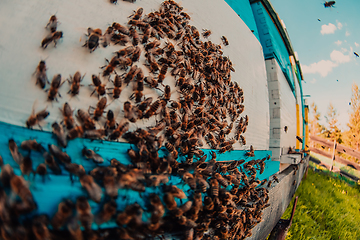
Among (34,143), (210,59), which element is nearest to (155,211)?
(34,143)

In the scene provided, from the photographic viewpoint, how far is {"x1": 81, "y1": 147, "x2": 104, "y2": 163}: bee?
4.02 ft

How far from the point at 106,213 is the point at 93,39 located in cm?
125

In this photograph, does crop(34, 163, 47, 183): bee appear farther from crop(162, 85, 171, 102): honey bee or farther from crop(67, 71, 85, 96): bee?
crop(162, 85, 171, 102): honey bee

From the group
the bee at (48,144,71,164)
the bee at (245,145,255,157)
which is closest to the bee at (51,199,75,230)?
the bee at (48,144,71,164)

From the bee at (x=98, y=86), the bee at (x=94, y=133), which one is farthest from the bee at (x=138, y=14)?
the bee at (x=94, y=133)

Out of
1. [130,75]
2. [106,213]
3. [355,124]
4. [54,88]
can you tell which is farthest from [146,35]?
[355,124]

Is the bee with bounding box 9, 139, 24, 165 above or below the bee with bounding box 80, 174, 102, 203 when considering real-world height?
above

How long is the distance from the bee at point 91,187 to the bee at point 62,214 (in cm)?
11

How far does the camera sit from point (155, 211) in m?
1.26

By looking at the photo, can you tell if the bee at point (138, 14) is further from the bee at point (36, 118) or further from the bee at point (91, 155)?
the bee at point (91, 155)

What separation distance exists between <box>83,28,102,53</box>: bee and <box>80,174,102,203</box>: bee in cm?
97

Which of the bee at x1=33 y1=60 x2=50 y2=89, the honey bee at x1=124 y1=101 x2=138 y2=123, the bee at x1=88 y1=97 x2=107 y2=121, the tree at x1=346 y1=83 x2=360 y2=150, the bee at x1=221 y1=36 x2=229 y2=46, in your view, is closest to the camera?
the bee at x1=33 y1=60 x2=50 y2=89

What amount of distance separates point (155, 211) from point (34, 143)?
88 centimetres

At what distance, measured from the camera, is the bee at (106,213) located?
1072 mm
